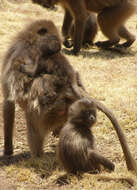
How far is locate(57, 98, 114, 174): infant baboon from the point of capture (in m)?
4.33

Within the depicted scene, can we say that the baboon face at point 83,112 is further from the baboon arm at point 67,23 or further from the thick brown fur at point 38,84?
the baboon arm at point 67,23

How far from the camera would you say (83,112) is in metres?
4.36

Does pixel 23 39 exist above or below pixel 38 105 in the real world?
above

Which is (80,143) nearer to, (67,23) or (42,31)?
(42,31)

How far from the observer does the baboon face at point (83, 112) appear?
4344 millimetres

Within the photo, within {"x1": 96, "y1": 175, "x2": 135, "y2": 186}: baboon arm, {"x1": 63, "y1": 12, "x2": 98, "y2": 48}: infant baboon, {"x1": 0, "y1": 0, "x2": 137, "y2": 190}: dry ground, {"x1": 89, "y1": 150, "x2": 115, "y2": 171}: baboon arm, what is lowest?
{"x1": 0, "y1": 0, "x2": 137, "y2": 190}: dry ground

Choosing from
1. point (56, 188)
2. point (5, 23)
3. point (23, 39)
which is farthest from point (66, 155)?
point (5, 23)

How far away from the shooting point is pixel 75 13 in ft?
29.0

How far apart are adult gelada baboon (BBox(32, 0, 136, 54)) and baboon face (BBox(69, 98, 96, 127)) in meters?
4.60

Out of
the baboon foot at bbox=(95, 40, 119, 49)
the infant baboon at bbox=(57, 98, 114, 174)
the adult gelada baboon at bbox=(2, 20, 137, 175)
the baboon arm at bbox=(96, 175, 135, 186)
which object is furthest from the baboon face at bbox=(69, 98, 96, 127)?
the baboon foot at bbox=(95, 40, 119, 49)

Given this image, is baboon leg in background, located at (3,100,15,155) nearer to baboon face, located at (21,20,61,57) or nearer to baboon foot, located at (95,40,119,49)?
baboon face, located at (21,20,61,57)

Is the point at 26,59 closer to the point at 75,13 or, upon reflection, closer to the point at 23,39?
the point at 23,39

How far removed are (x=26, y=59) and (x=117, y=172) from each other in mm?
1679

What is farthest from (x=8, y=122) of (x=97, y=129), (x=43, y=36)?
(x=97, y=129)
